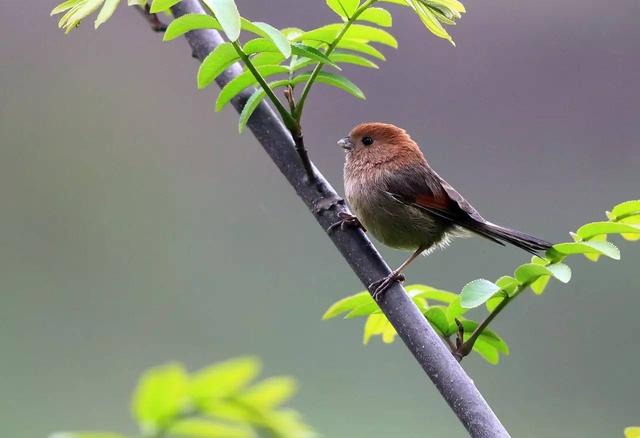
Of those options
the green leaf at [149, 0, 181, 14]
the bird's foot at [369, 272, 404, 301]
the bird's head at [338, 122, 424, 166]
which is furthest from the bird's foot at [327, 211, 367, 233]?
the bird's head at [338, 122, 424, 166]

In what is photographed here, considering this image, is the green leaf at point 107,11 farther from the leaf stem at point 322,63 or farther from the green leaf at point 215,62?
the leaf stem at point 322,63

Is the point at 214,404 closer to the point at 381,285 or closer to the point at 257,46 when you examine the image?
the point at 381,285

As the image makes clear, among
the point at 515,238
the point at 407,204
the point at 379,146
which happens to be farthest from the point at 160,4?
the point at 379,146

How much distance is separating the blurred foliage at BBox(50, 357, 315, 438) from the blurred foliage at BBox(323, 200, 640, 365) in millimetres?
876

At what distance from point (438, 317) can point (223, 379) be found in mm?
1035

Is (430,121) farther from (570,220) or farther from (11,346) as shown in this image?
(11,346)

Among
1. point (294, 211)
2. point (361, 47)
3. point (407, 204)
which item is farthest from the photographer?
point (294, 211)

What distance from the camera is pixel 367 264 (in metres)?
1.50

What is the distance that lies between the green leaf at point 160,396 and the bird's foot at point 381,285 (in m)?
0.79

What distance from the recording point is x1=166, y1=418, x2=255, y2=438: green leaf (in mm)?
603

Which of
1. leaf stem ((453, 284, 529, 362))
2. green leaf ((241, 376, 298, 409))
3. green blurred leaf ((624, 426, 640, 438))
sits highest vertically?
leaf stem ((453, 284, 529, 362))

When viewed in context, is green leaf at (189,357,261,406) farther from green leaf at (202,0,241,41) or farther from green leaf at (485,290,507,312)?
green leaf at (485,290,507,312)

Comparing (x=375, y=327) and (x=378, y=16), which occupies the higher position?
(x=378, y=16)

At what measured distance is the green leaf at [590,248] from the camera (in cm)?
156
